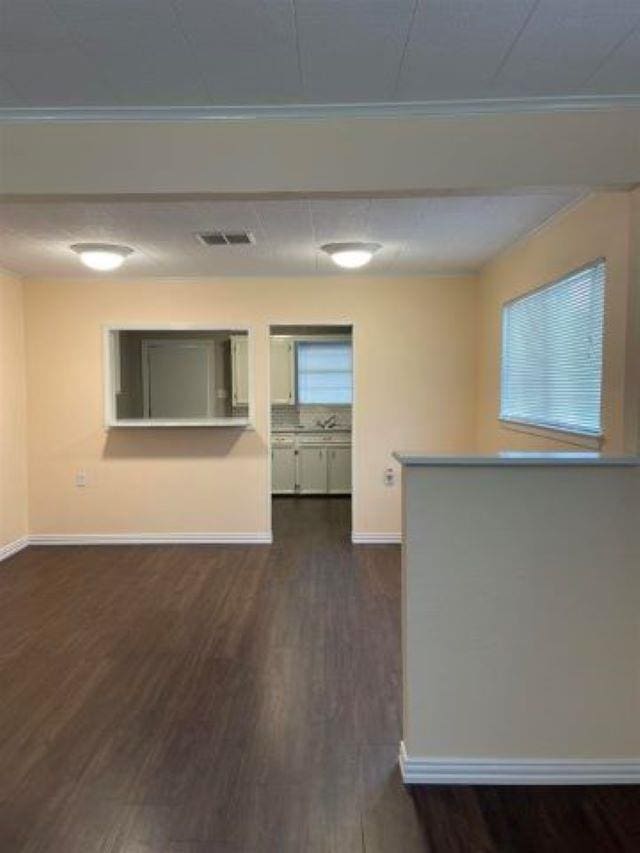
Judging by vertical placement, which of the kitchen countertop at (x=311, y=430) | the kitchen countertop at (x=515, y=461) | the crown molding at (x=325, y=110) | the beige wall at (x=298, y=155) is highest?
the crown molding at (x=325, y=110)

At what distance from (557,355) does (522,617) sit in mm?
1846

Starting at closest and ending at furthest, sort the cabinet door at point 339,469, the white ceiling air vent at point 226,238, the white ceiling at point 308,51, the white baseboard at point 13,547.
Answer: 1. the white ceiling at point 308,51
2. the white ceiling air vent at point 226,238
3. the white baseboard at point 13,547
4. the cabinet door at point 339,469

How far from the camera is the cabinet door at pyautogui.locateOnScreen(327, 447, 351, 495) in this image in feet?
26.0

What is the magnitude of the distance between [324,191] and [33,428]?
4.45m

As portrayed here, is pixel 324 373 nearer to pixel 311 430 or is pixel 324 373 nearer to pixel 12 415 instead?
pixel 311 430

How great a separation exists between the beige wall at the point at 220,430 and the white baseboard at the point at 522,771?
11.3ft

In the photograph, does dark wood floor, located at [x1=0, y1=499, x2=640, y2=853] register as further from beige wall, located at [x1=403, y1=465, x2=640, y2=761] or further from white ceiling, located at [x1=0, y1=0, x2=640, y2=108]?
white ceiling, located at [x1=0, y1=0, x2=640, y2=108]

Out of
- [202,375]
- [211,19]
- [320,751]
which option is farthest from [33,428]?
[211,19]

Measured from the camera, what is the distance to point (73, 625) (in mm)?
3809

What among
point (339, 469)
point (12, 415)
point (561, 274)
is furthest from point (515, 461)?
point (339, 469)

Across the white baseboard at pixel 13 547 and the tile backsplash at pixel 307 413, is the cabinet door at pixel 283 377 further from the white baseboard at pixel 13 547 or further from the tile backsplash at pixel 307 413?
the white baseboard at pixel 13 547

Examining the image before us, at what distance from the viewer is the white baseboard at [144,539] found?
5.73 meters

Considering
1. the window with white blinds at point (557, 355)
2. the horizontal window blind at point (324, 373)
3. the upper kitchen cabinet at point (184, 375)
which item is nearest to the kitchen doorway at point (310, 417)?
the horizontal window blind at point (324, 373)

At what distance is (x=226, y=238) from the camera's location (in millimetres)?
4117
